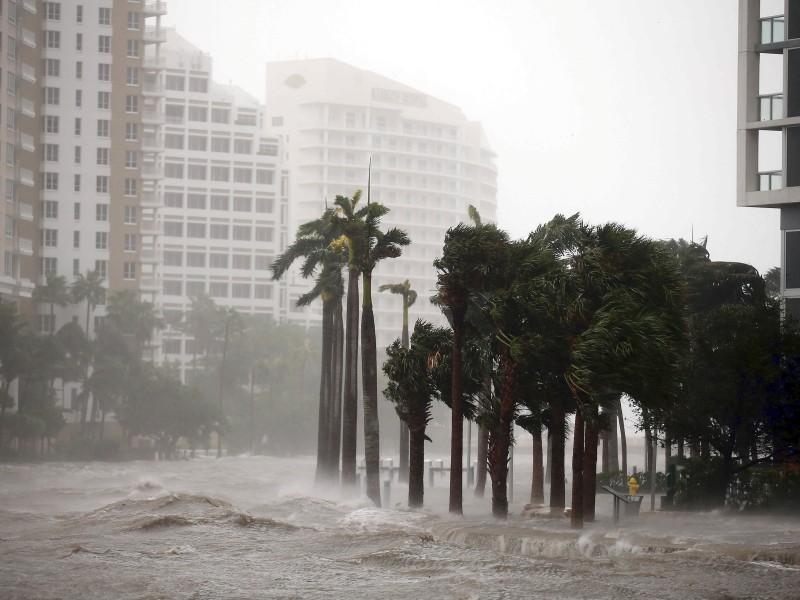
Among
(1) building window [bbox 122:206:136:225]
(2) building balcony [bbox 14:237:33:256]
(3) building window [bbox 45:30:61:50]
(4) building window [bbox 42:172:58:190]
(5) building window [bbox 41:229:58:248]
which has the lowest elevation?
(2) building balcony [bbox 14:237:33:256]

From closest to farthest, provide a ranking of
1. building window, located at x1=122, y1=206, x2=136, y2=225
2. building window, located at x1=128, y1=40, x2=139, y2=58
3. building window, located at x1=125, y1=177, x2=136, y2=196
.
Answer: building window, located at x1=122, y1=206, x2=136, y2=225, building window, located at x1=125, y1=177, x2=136, y2=196, building window, located at x1=128, y1=40, x2=139, y2=58

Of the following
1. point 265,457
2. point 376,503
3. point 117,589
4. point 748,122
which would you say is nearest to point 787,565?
point 117,589

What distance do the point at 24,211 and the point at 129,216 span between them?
1831 cm

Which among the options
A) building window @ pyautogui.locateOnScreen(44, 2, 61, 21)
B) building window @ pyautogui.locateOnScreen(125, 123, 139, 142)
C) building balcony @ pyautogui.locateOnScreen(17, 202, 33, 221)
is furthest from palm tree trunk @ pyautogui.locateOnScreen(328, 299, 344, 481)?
building window @ pyautogui.locateOnScreen(44, 2, 61, 21)

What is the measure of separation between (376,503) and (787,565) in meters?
24.2

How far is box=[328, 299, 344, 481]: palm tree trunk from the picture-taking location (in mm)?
64250

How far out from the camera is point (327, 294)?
63.2 m

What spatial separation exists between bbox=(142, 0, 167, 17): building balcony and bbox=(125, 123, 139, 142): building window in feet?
45.0

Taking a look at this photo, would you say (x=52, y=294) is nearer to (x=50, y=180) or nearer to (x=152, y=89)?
(x=50, y=180)

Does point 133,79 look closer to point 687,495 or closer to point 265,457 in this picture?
point 265,457

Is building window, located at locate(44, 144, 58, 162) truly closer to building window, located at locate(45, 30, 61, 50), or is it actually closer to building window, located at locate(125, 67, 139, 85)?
building window, located at locate(45, 30, 61, 50)

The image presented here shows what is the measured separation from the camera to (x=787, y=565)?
3344 centimetres

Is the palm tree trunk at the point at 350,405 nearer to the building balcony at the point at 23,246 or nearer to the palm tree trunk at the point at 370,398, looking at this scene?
the palm tree trunk at the point at 370,398

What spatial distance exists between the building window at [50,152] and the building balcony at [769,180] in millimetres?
105382
